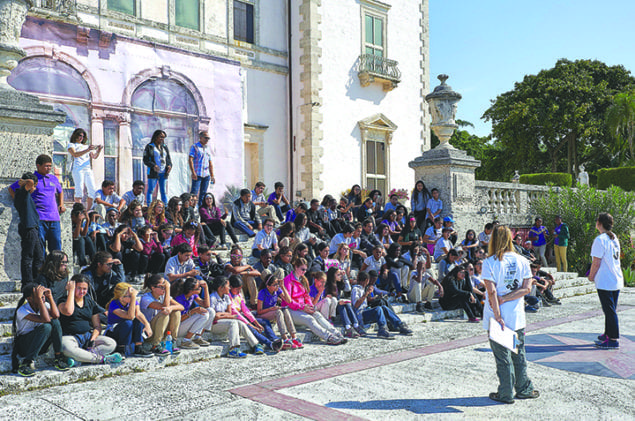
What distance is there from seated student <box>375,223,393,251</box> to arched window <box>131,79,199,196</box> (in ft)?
19.8

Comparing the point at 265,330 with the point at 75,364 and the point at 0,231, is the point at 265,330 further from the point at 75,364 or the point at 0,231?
the point at 0,231

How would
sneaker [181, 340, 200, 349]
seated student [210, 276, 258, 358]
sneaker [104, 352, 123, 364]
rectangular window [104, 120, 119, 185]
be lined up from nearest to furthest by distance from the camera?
sneaker [104, 352, 123, 364] → sneaker [181, 340, 200, 349] → seated student [210, 276, 258, 358] → rectangular window [104, 120, 119, 185]

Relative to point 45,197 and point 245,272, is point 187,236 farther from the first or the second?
point 45,197

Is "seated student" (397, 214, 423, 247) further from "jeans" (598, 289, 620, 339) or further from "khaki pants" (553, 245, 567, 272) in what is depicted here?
"khaki pants" (553, 245, 567, 272)

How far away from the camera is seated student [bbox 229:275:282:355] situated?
7.50m

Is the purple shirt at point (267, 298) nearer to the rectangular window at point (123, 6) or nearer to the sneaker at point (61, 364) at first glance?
the sneaker at point (61, 364)

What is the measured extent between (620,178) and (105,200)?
23.0 m

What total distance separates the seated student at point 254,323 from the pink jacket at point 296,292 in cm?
73

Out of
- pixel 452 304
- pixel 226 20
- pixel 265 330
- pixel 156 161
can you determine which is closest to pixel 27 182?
pixel 265 330

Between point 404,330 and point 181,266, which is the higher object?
point 181,266

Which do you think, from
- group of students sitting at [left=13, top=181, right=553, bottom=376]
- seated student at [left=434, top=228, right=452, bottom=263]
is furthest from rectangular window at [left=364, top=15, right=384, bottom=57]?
seated student at [left=434, top=228, right=452, bottom=263]

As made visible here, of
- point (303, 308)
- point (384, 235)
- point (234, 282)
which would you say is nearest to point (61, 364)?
point (234, 282)

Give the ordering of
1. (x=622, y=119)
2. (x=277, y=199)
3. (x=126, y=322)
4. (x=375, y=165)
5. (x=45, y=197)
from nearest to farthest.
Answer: (x=126, y=322), (x=45, y=197), (x=277, y=199), (x=375, y=165), (x=622, y=119)

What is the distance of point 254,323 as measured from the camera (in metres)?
7.88
